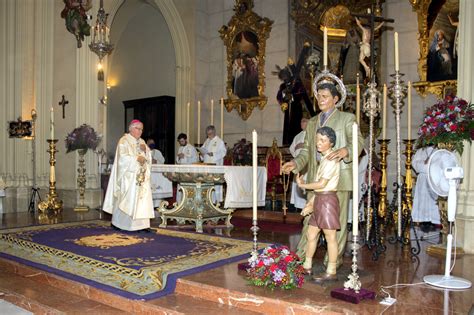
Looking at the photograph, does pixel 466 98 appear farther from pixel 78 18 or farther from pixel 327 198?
pixel 78 18

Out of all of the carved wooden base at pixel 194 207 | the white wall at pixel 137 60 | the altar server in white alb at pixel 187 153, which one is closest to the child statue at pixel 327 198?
the carved wooden base at pixel 194 207

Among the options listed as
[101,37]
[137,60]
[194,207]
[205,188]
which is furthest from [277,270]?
[137,60]

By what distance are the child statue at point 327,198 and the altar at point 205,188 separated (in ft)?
11.1

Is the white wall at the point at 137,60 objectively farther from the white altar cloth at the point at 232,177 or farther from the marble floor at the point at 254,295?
the marble floor at the point at 254,295

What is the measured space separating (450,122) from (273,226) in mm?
3703

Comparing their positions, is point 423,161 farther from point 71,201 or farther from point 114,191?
point 71,201

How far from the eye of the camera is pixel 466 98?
6016 millimetres

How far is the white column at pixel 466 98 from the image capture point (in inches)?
232

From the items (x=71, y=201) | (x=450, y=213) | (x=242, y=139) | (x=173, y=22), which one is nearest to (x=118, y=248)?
(x=450, y=213)

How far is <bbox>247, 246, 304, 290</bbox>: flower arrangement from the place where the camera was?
12.8 feet

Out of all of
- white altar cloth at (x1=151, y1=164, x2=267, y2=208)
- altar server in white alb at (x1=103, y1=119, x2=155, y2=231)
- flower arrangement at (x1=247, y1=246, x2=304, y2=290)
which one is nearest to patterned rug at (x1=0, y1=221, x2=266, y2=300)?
altar server in white alb at (x1=103, y1=119, x2=155, y2=231)

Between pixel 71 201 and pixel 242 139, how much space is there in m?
4.72

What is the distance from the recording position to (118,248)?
585 centimetres

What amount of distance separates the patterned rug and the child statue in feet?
4.55
